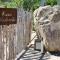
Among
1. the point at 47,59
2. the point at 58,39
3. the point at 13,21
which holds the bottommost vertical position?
the point at 47,59

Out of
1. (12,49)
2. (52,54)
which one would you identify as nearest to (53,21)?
(52,54)

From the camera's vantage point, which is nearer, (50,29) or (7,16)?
(7,16)

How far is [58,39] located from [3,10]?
3.09 meters

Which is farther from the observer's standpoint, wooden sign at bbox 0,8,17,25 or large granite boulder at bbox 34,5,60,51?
large granite boulder at bbox 34,5,60,51

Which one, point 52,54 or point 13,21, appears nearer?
point 13,21

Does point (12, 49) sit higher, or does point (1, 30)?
point (1, 30)

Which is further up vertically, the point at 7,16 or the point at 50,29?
the point at 7,16

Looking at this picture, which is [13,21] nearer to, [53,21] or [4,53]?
[4,53]

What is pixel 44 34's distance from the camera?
874 centimetres

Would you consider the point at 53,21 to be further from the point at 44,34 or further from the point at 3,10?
the point at 3,10

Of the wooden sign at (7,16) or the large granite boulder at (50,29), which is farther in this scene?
the large granite boulder at (50,29)

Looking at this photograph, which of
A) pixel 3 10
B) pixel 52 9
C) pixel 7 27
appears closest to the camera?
pixel 3 10

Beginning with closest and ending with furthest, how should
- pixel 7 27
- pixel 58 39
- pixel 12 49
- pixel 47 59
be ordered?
1. pixel 7 27
2. pixel 12 49
3. pixel 47 59
4. pixel 58 39

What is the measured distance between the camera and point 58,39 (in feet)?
28.4
